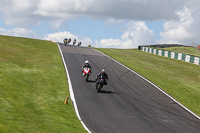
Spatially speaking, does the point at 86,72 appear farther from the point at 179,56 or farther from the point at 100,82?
the point at 179,56

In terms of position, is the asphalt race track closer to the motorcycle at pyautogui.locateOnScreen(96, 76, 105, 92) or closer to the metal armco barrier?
the motorcycle at pyautogui.locateOnScreen(96, 76, 105, 92)

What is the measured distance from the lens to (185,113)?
17.5 metres

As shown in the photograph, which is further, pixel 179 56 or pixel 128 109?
pixel 179 56

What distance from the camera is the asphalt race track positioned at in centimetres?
1377

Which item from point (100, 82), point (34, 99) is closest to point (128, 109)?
point (100, 82)

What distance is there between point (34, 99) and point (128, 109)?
5717 mm

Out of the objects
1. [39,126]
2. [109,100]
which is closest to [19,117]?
[39,126]

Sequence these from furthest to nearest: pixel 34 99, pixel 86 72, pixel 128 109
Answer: pixel 86 72 < pixel 128 109 < pixel 34 99

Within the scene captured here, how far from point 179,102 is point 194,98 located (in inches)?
90.7

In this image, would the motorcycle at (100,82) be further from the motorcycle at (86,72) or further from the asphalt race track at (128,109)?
the motorcycle at (86,72)

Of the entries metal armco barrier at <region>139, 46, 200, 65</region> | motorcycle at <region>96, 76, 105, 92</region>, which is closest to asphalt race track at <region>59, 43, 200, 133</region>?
motorcycle at <region>96, 76, 105, 92</region>

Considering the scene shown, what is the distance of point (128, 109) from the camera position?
1675 cm

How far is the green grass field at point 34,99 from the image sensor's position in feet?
37.1

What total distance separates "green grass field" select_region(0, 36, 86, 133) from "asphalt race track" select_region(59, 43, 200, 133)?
3.56 ft
